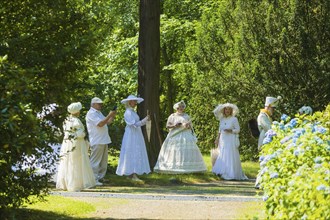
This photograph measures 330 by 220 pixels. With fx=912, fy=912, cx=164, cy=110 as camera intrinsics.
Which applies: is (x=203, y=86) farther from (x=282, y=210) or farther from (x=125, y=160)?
(x=282, y=210)

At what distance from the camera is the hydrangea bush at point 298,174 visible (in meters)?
8.98

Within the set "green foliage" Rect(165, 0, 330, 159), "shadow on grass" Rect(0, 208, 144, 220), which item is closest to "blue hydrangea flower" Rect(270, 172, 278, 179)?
"shadow on grass" Rect(0, 208, 144, 220)

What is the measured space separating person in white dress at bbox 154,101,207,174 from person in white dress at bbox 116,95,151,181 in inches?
58.8

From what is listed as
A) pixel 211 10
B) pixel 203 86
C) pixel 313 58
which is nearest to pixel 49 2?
pixel 313 58

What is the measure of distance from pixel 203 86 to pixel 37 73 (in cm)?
1698

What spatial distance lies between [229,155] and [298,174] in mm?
12923

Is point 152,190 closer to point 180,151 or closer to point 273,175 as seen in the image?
point 180,151

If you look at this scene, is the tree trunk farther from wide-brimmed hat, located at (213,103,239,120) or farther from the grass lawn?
the grass lawn

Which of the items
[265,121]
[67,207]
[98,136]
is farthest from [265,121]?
[67,207]

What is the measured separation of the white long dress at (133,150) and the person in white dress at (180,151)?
1.49m

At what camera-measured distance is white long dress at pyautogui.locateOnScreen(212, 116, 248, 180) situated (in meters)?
22.4

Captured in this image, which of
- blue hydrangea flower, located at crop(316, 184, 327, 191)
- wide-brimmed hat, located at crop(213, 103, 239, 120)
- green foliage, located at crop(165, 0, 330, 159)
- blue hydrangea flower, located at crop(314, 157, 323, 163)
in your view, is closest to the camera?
blue hydrangea flower, located at crop(316, 184, 327, 191)

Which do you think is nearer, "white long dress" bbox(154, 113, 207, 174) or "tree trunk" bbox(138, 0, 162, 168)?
"white long dress" bbox(154, 113, 207, 174)

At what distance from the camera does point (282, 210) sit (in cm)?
977
